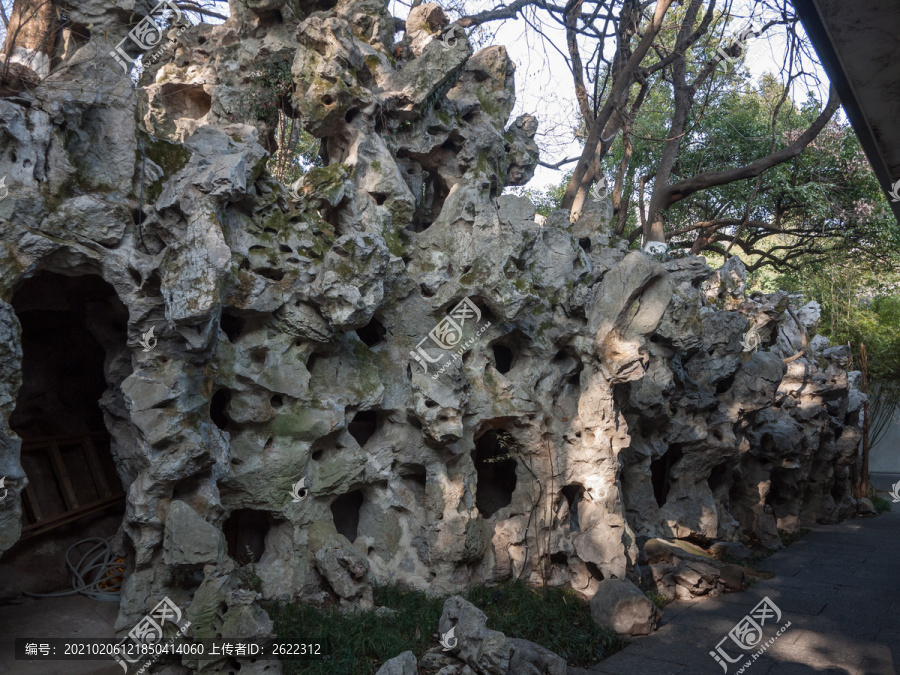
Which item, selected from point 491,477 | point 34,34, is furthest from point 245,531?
point 34,34

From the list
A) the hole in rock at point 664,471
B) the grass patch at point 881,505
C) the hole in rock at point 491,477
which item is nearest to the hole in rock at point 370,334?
the hole in rock at point 491,477

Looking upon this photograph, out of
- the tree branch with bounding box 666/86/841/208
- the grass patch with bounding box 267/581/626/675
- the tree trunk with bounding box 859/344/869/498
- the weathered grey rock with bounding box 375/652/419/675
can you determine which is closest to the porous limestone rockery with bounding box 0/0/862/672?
the grass patch with bounding box 267/581/626/675

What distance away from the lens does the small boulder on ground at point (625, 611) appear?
6.91 m

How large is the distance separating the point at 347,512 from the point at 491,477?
2.46 m

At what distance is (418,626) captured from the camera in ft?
19.9

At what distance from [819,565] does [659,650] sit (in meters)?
5.73

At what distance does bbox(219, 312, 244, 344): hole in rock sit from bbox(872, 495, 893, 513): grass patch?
1799 centimetres

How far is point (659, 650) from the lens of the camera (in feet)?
21.7

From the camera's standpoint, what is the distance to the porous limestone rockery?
→ 17.7ft

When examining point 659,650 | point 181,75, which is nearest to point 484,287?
point 659,650

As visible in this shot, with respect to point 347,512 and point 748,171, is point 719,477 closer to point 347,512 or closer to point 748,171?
point 748,171

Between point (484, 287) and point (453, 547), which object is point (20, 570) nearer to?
point (453, 547)

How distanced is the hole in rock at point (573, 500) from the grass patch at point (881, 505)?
42.2 feet

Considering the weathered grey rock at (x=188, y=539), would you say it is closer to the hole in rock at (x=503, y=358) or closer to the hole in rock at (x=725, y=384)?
the hole in rock at (x=503, y=358)
